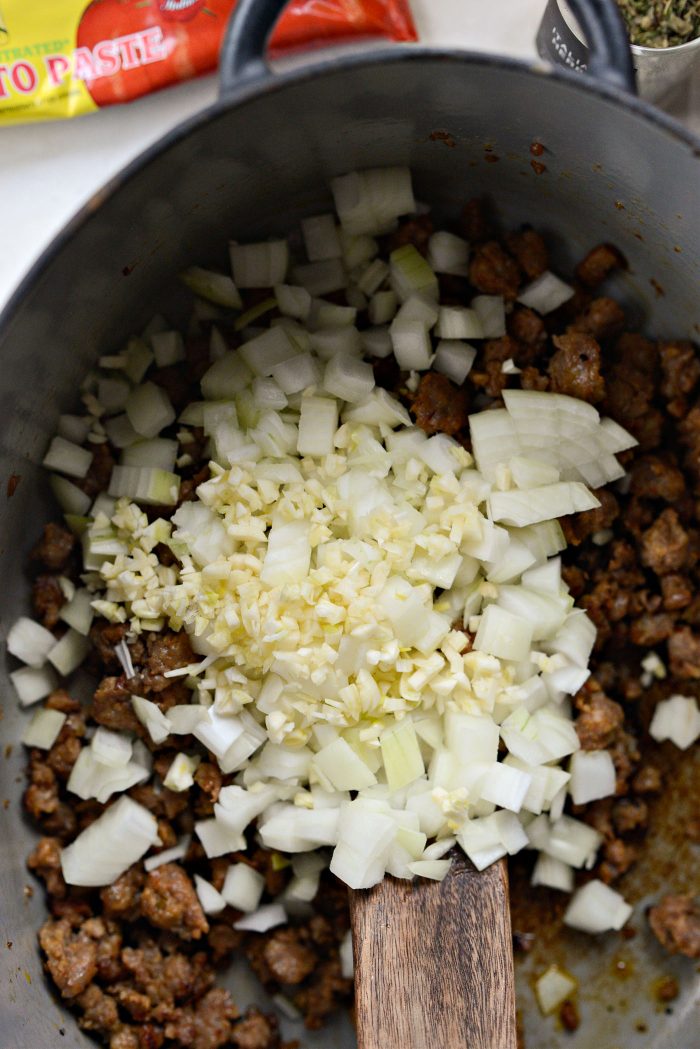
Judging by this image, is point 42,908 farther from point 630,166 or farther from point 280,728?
point 630,166

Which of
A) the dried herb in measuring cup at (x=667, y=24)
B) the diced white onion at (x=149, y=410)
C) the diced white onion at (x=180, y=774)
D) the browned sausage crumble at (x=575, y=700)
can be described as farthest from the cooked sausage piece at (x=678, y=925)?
the dried herb in measuring cup at (x=667, y=24)

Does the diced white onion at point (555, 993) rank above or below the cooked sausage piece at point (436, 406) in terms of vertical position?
below

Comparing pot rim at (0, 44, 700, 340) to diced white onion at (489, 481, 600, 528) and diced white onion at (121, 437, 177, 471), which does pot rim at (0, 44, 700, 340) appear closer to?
diced white onion at (121, 437, 177, 471)

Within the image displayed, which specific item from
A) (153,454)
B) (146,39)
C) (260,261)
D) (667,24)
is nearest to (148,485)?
(153,454)

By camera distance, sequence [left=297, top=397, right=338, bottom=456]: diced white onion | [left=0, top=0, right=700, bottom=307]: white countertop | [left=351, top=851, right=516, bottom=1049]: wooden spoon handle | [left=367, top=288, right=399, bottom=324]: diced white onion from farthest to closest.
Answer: [left=0, top=0, right=700, bottom=307]: white countertop → [left=367, top=288, right=399, bottom=324]: diced white onion → [left=297, top=397, right=338, bottom=456]: diced white onion → [left=351, top=851, right=516, bottom=1049]: wooden spoon handle

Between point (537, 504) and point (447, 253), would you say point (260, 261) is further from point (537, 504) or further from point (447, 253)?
point (537, 504)

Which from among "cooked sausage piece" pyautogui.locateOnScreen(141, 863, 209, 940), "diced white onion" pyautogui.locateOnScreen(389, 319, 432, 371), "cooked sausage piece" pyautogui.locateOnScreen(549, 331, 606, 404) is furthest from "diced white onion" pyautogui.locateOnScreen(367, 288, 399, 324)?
"cooked sausage piece" pyautogui.locateOnScreen(141, 863, 209, 940)

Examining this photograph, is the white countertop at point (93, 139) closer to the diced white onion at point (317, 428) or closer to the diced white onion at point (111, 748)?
the diced white onion at point (317, 428)
